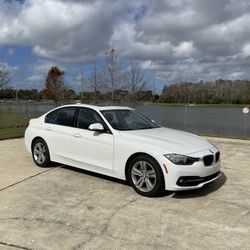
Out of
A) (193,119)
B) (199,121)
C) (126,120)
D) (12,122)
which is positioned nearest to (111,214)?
(126,120)

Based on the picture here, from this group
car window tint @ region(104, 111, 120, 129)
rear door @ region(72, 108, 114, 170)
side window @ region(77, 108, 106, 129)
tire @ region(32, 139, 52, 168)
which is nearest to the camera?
rear door @ region(72, 108, 114, 170)

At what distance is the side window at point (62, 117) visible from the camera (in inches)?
285

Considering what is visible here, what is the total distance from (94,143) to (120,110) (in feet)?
3.51

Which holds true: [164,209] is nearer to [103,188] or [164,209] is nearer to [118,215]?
[118,215]

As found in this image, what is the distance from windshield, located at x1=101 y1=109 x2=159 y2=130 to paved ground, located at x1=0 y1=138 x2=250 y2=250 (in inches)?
41.6

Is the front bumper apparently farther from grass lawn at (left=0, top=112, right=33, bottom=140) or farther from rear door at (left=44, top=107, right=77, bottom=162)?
grass lawn at (left=0, top=112, right=33, bottom=140)

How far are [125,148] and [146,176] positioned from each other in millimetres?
597

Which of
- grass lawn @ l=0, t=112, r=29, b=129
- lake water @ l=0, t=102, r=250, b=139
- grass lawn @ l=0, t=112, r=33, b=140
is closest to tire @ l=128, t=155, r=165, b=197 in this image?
grass lawn @ l=0, t=112, r=33, b=140

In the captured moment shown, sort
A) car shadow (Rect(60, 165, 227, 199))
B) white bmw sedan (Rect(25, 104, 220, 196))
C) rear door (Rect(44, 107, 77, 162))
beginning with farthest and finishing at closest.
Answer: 1. rear door (Rect(44, 107, 77, 162))
2. car shadow (Rect(60, 165, 227, 199))
3. white bmw sedan (Rect(25, 104, 220, 196))

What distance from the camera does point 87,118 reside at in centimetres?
696

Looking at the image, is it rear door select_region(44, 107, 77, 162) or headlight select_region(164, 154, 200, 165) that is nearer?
headlight select_region(164, 154, 200, 165)

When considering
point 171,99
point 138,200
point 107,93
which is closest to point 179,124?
point 107,93

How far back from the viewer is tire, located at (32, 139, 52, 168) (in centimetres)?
764

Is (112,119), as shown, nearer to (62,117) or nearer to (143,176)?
(62,117)
